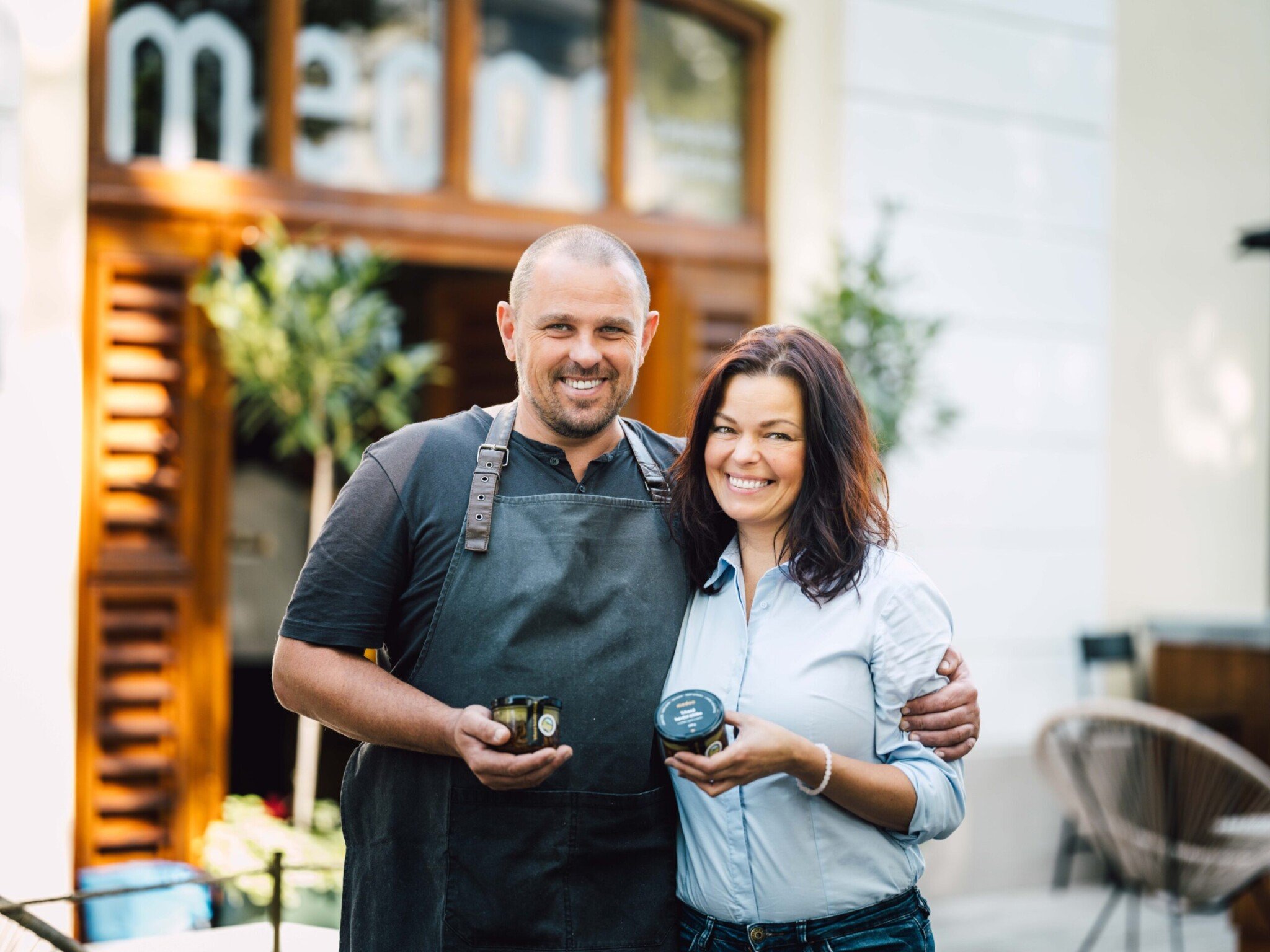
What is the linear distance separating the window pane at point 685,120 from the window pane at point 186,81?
1.49m

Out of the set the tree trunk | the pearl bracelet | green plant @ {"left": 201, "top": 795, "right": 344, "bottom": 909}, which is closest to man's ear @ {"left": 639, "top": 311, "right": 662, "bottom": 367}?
the pearl bracelet

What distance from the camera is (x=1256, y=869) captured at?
13.3ft

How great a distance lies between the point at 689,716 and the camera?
74.1 inches

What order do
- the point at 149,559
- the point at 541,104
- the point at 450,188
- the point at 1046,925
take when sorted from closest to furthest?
the point at 149,559 < the point at 450,188 < the point at 541,104 < the point at 1046,925

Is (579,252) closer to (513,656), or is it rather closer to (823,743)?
(513,656)

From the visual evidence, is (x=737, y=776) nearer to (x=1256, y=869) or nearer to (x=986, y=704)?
(x=1256, y=869)

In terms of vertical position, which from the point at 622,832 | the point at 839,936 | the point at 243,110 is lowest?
the point at 839,936

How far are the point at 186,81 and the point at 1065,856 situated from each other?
→ 15.8 feet

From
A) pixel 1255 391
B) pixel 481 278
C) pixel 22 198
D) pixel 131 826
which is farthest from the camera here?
pixel 1255 391

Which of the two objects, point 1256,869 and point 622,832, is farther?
point 1256,869

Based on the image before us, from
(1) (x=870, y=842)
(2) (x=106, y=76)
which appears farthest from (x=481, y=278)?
(1) (x=870, y=842)

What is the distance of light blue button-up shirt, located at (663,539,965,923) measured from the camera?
2.03 meters

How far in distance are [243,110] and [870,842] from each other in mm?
3526

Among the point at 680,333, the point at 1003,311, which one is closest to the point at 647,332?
the point at 680,333
